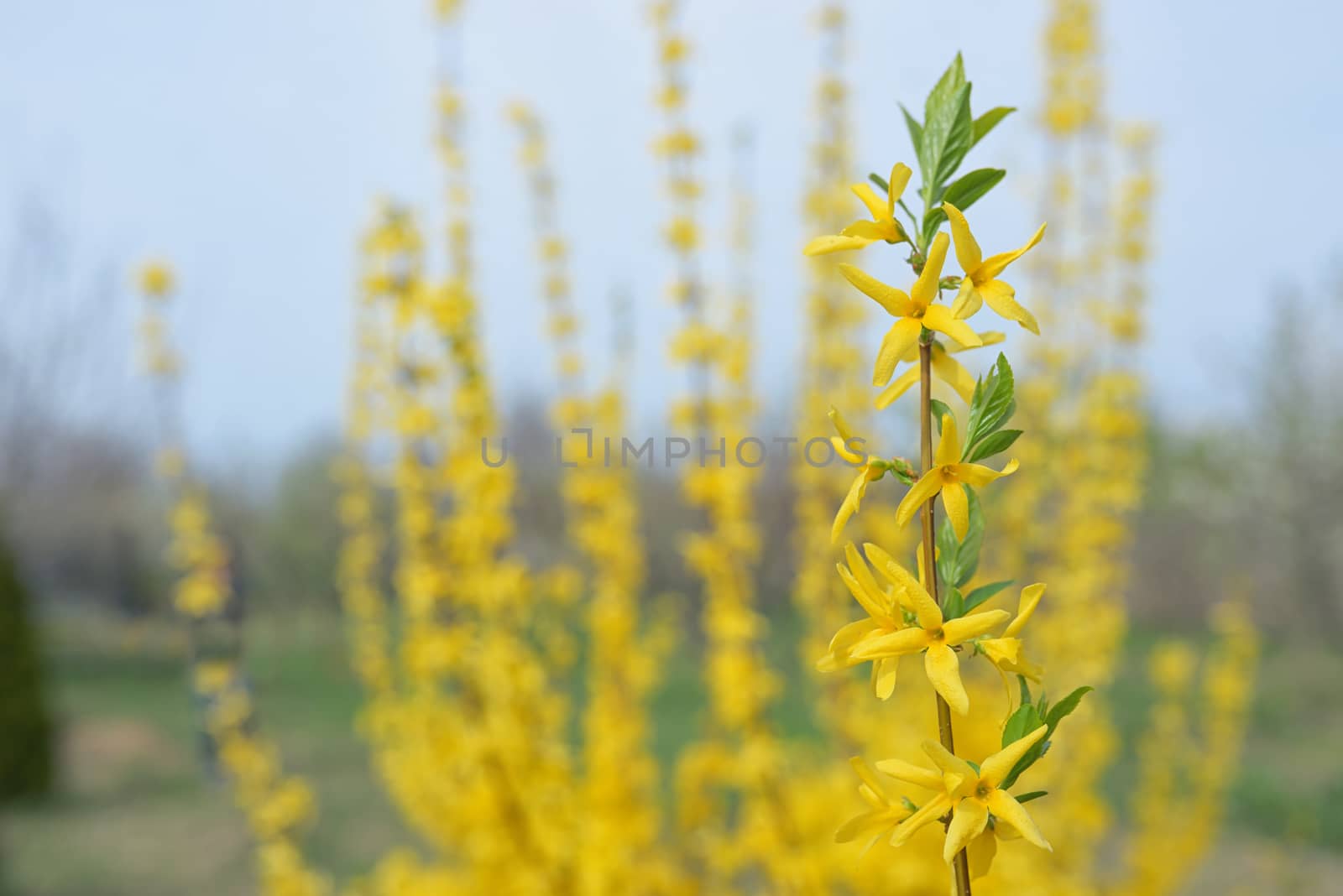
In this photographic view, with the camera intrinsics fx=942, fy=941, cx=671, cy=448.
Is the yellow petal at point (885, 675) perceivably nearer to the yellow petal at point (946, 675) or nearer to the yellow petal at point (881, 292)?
the yellow petal at point (946, 675)

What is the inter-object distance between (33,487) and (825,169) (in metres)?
11.3

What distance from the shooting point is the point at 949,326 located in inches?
20.0

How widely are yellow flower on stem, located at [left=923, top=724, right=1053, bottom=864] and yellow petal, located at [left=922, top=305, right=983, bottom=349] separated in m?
0.21

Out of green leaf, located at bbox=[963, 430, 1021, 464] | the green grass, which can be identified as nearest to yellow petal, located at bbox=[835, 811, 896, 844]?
green leaf, located at bbox=[963, 430, 1021, 464]

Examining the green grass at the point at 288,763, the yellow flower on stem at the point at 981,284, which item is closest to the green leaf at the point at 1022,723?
the yellow flower on stem at the point at 981,284

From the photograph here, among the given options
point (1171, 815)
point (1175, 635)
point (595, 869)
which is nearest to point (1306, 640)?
point (1175, 635)

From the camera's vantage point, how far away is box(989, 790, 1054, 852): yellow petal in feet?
1.53

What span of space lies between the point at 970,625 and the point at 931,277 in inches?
7.5

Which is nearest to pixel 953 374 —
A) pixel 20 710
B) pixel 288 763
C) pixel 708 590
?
pixel 708 590

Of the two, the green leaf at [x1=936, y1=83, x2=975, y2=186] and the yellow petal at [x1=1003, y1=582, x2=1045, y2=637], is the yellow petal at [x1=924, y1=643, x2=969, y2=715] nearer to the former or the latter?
the yellow petal at [x1=1003, y1=582, x2=1045, y2=637]

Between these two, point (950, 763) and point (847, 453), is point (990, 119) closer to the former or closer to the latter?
point (847, 453)

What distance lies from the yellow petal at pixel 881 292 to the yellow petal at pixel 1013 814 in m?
0.27

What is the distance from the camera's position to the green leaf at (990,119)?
60 cm

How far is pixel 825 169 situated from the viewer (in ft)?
7.96
